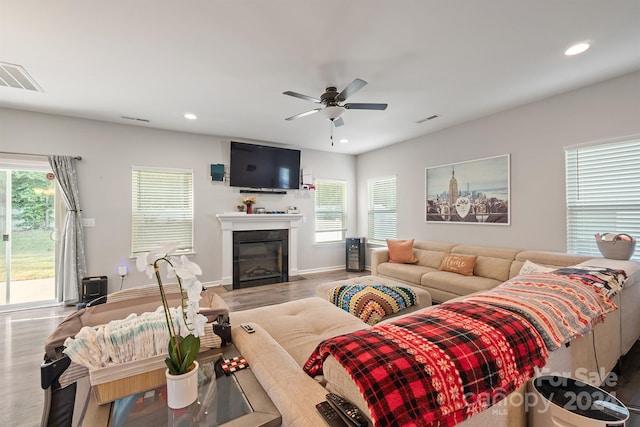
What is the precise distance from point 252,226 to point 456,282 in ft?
11.4

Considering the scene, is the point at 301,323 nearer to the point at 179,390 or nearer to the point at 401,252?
the point at 179,390

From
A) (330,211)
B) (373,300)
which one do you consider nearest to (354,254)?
(330,211)

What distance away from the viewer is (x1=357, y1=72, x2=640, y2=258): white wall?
2908 mm

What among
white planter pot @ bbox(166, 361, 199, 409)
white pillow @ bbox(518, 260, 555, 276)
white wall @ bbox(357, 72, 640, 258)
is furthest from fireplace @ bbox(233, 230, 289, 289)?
white planter pot @ bbox(166, 361, 199, 409)

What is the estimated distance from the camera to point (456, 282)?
3.47 meters

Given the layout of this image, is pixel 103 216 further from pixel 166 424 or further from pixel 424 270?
pixel 424 270

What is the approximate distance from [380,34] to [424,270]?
10.3ft

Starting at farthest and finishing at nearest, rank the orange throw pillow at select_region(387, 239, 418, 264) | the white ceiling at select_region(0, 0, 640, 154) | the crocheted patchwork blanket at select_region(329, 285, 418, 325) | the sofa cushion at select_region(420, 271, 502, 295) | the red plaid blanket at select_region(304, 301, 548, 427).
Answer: the orange throw pillow at select_region(387, 239, 418, 264), the sofa cushion at select_region(420, 271, 502, 295), the crocheted patchwork blanket at select_region(329, 285, 418, 325), the white ceiling at select_region(0, 0, 640, 154), the red plaid blanket at select_region(304, 301, 548, 427)

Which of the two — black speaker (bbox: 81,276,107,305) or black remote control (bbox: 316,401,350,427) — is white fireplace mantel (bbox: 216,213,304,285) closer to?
black speaker (bbox: 81,276,107,305)

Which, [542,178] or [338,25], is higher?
[338,25]

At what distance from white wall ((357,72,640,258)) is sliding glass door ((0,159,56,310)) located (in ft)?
19.2

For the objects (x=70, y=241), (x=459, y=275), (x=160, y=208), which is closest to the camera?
(x=459, y=275)

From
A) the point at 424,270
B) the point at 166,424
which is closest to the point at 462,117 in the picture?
the point at 424,270

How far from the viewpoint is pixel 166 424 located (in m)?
0.88
